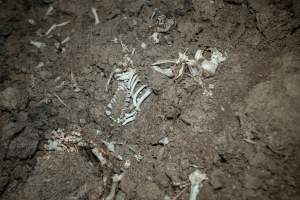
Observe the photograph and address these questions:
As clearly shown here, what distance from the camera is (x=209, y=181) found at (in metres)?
2.06

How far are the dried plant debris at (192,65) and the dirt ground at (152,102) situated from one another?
56mm

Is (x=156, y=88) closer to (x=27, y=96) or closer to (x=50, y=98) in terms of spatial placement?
(x=50, y=98)

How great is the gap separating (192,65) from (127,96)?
0.62m

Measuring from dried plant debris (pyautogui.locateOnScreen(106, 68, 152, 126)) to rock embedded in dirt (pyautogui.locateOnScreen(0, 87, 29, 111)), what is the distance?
0.74m

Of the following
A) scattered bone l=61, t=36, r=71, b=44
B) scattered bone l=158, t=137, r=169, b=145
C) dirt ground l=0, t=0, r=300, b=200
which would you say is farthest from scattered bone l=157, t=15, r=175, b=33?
scattered bone l=158, t=137, r=169, b=145

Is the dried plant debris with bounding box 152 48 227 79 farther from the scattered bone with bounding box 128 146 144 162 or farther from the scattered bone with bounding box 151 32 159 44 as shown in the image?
the scattered bone with bounding box 128 146 144 162

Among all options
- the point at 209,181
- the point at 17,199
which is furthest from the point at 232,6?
the point at 17,199

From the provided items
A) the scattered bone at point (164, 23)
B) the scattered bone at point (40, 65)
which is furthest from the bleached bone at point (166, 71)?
the scattered bone at point (40, 65)

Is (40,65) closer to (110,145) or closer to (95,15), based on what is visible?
(95,15)

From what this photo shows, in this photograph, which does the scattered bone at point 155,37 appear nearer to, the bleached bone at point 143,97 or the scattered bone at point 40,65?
the bleached bone at point 143,97

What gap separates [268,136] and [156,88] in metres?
0.96

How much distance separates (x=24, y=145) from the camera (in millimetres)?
2299

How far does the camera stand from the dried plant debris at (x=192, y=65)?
2.38 m

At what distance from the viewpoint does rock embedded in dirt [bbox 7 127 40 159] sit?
228cm
